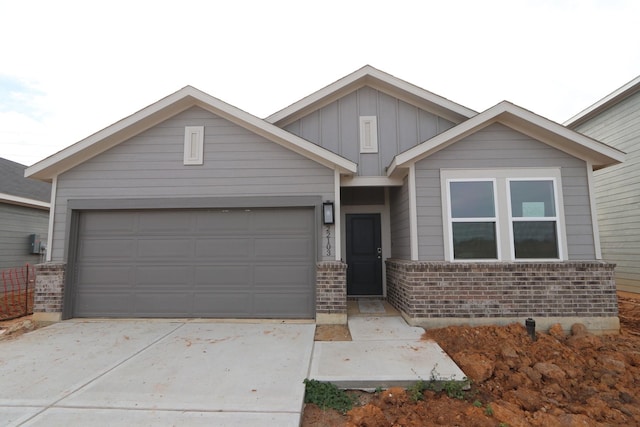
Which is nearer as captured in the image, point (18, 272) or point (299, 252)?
point (299, 252)

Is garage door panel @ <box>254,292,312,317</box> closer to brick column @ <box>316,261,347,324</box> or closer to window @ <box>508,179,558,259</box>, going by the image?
brick column @ <box>316,261,347,324</box>

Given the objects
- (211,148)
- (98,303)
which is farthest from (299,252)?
(98,303)

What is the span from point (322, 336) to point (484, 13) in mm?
8906

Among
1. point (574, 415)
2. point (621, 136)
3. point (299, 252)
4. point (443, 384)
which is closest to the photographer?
point (574, 415)

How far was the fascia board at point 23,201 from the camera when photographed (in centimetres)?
920

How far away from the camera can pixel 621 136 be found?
8.79 m

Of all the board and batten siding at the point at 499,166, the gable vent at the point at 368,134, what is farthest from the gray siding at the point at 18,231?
the board and batten siding at the point at 499,166

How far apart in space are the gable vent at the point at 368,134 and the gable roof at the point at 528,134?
1281 millimetres

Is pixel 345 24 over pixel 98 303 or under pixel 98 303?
over

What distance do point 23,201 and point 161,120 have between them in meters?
7.15

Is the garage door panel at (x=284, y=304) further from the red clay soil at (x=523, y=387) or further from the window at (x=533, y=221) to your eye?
the window at (x=533, y=221)

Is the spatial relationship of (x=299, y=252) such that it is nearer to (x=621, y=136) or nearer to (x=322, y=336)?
(x=322, y=336)

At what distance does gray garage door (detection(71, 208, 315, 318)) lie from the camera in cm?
594

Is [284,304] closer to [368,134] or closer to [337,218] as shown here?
[337,218]
